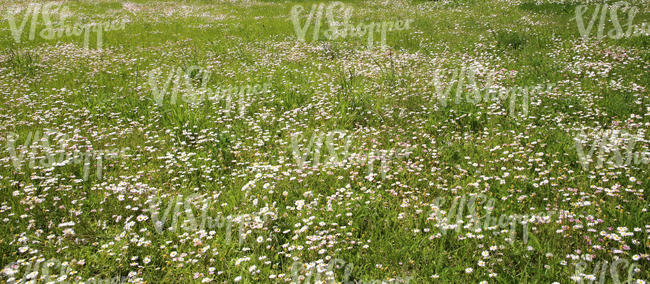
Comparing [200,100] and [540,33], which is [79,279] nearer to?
[200,100]

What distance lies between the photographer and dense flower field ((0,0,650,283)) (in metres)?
3.53

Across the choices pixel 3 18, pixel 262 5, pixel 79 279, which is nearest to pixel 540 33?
pixel 79 279

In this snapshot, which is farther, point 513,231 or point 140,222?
point 140,222

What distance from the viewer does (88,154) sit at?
5625 millimetres

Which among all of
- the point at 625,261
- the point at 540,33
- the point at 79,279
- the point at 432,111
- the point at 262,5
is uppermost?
the point at 262,5

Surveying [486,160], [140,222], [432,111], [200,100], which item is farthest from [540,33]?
[140,222]

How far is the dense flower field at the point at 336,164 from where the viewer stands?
3.53m

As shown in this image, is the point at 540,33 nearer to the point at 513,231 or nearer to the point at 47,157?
the point at 513,231

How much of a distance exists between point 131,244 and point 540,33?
38.8ft

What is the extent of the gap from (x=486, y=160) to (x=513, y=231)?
4.91 ft

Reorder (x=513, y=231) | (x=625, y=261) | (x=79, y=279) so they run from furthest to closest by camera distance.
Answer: (x=513, y=231) → (x=79, y=279) → (x=625, y=261)

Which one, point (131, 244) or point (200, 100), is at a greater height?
point (200, 100)

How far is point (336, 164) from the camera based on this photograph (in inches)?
202

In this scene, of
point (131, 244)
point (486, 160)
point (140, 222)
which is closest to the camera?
point (131, 244)
